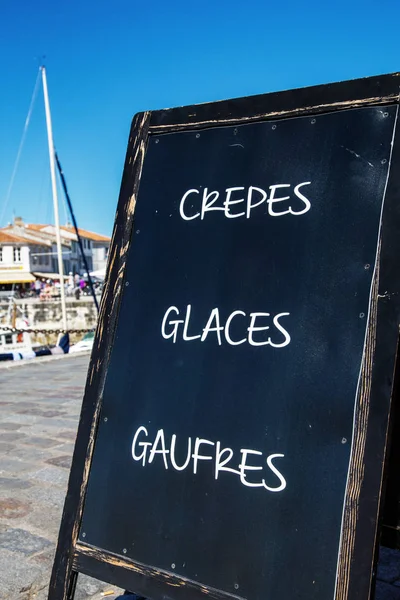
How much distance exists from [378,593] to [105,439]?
1313 mm

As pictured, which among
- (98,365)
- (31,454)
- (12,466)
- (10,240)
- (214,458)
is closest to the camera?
(214,458)

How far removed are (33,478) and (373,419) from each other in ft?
9.39

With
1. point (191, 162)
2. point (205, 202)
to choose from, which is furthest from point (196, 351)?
point (191, 162)

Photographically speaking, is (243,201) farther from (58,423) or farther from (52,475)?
(58,423)

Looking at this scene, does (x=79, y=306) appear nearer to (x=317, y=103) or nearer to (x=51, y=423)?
(x=51, y=423)

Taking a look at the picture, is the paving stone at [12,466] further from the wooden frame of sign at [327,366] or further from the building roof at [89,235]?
the building roof at [89,235]

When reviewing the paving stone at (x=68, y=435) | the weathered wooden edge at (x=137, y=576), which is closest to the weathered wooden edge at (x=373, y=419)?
the weathered wooden edge at (x=137, y=576)

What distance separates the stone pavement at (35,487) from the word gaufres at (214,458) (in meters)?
0.97

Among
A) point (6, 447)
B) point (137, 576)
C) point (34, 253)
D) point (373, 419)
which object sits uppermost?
point (34, 253)

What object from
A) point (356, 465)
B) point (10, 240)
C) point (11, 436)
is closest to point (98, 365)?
point (356, 465)

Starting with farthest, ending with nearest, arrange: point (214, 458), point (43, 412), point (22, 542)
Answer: point (43, 412), point (22, 542), point (214, 458)

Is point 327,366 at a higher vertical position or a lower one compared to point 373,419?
higher

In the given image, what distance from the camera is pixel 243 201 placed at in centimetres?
193

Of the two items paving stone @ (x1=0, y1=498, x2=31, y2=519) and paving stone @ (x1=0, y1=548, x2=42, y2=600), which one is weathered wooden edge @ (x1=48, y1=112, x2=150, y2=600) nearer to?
paving stone @ (x1=0, y1=548, x2=42, y2=600)
